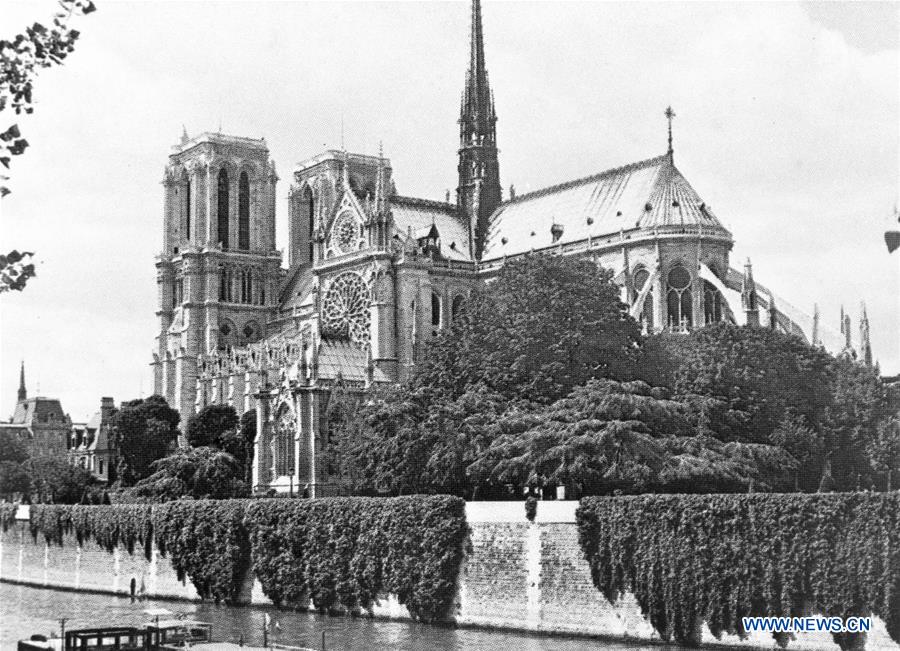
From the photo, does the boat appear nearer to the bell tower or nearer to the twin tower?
the twin tower

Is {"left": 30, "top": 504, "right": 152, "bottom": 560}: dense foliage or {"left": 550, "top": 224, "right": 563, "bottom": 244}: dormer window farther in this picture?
{"left": 550, "top": 224, "right": 563, "bottom": 244}: dormer window

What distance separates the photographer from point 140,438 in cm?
11338

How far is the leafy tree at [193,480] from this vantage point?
74125 mm

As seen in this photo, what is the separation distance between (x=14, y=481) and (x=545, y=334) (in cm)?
7275

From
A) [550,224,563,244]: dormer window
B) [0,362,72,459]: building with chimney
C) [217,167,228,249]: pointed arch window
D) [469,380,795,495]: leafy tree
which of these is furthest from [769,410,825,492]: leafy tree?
[0,362,72,459]: building with chimney

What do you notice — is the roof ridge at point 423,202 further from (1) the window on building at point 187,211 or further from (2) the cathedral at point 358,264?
(1) the window on building at point 187,211

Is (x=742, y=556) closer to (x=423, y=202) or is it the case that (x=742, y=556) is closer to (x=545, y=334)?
(x=545, y=334)

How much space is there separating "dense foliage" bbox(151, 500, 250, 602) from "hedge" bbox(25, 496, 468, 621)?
0.04 m

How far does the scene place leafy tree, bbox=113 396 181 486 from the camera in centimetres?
11200

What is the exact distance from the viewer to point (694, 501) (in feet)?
131

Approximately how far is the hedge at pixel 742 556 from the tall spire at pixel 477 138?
69.5 metres

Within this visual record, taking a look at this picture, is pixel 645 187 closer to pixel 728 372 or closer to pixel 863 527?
pixel 728 372

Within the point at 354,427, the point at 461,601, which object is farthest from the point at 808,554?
the point at 354,427

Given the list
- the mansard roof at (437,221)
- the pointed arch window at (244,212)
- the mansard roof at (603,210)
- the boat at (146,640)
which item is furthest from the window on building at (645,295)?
the pointed arch window at (244,212)
